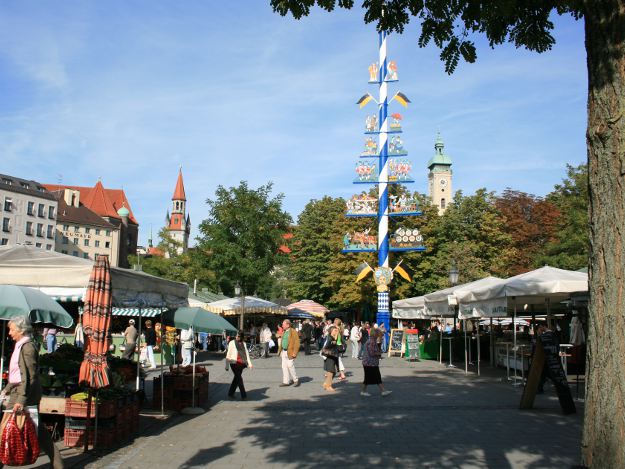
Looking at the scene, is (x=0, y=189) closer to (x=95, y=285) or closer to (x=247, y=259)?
(x=247, y=259)

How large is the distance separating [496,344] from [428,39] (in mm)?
16023

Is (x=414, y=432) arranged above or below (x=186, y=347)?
below

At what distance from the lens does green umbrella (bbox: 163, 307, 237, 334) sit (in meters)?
11.8

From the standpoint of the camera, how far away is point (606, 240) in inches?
168

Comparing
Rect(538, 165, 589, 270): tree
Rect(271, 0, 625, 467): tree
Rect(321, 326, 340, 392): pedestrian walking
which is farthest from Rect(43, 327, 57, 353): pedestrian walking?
Rect(538, 165, 589, 270): tree

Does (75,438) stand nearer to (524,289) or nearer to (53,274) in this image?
(53,274)

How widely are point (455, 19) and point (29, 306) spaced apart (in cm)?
602

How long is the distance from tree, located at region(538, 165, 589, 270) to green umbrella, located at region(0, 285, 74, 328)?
115ft

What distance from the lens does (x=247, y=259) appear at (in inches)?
1496

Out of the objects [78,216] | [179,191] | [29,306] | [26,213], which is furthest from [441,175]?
[29,306]

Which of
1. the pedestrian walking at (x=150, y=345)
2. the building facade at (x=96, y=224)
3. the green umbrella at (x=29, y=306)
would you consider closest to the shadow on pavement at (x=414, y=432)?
the green umbrella at (x=29, y=306)

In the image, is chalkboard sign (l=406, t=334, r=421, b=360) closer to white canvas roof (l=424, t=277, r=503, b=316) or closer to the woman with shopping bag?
white canvas roof (l=424, t=277, r=503, b=316)

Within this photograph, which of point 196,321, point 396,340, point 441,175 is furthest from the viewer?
point 441,175

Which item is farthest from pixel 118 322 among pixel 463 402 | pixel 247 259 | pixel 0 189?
pixel 0 189
